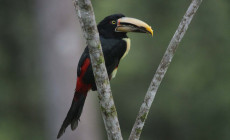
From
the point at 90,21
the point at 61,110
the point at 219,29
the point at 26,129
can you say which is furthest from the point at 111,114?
the point at 26,129

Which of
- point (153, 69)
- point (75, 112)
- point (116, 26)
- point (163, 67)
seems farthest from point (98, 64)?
point (153, 69)

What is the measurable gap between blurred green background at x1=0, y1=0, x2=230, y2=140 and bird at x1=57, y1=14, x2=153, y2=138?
5.07 metres

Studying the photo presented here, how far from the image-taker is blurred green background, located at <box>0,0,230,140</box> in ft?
34.2

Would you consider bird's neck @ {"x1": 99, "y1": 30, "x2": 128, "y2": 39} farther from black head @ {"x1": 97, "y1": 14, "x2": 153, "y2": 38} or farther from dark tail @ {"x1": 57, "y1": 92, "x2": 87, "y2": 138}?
dark tail @ {"x1": 57, "y1": 92, "x2": 87, "y2": 138}

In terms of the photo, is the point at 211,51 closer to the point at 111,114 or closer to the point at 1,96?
the point at 1,96

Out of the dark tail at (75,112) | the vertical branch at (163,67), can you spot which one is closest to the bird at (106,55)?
the dark tail at (75,112)

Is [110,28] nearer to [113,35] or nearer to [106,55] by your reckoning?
[113,35]

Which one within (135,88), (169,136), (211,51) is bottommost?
(169,136)

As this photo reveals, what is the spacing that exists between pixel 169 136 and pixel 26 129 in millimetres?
3386

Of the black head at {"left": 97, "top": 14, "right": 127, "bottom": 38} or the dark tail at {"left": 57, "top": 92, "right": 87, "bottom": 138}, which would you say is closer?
the dark tail at {"left": 57, "top": 92, "right": 87, "bottom": 138}

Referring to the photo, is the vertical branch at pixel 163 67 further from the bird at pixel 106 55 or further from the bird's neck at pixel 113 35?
the bird's neck at pixel 113 35

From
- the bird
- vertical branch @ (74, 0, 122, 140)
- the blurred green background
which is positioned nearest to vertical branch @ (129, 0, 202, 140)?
vertical branch @ (74, 0, 122, 140)

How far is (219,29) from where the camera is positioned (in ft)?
34.3

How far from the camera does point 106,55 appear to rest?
4.62 metres
